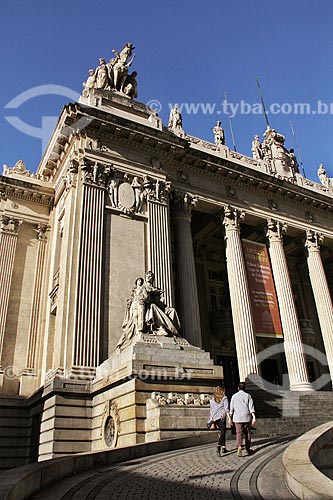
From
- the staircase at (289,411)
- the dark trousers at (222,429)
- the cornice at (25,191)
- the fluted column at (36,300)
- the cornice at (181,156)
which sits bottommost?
the dark trousers at (222,429)

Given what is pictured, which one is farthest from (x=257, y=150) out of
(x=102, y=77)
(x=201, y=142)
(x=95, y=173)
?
(x=95, y=173)

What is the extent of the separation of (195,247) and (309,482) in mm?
25815

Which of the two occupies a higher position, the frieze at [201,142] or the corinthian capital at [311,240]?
the frieze at [201,142]

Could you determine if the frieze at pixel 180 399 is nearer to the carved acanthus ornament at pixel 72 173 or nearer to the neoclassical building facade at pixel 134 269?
the neoclassical building facade at pixel 134 269

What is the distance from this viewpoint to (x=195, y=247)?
30.8 meters

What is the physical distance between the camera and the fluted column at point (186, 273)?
21328 millimetres

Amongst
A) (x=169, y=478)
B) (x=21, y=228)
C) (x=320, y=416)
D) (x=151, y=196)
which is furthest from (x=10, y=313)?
(x=169, y=478)

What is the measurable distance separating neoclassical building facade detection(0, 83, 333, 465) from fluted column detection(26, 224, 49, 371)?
7 cm

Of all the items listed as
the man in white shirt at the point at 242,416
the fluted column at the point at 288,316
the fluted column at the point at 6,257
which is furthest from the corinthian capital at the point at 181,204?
the man in white shirt at the point at 242,416

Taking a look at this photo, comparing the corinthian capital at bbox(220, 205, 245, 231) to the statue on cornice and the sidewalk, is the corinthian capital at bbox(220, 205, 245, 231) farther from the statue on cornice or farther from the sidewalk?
the sidewalk

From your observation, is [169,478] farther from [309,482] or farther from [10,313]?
[10,313]

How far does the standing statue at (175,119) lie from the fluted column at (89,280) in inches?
350

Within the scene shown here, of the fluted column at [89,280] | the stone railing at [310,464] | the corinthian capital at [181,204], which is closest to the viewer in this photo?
the stone railing at [310,464]

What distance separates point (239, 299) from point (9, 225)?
1367cm
